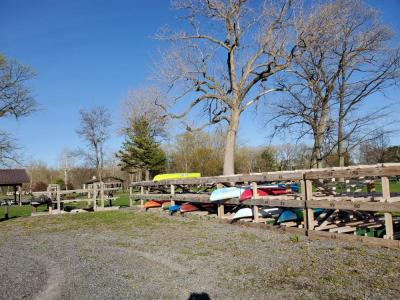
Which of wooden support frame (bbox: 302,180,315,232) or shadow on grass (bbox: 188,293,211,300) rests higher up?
wooden support frame (bbox: 302,180,315,232)

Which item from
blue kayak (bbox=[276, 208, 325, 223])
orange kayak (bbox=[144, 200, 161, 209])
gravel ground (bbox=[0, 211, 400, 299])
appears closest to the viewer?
gravel ground (bbox=[0, 211, 400, 299])

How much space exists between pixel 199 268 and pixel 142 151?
41.9 meters

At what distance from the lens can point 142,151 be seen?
4716 centimetres

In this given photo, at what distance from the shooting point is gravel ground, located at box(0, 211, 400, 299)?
464 cm

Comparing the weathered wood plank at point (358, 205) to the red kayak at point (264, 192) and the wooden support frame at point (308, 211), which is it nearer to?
the wooden support frame at point (308, 211)

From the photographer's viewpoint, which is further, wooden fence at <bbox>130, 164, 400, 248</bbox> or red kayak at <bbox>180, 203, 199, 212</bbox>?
red kayak at <bbox>180, 203, 199, 212</bbox>

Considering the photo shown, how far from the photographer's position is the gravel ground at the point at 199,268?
4.64 m

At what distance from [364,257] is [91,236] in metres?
7.02

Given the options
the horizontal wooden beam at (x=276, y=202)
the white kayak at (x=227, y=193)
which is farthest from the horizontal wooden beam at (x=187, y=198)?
the horizontal wooden beam at (x=276, y=202)

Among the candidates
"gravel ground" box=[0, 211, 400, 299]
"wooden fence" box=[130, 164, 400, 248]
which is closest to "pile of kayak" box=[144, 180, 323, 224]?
"wooden fence" box=[130, 164, 400, 248]

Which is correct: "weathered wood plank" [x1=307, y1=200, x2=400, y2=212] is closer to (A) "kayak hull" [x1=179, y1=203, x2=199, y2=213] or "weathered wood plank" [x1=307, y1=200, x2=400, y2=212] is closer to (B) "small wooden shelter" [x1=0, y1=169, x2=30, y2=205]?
A: (A) "kayak hull" [x1=179, y1=203, x2=199, y2=213]

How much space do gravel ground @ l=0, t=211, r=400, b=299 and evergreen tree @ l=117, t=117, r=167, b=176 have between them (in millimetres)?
37654

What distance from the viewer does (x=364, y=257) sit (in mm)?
6039

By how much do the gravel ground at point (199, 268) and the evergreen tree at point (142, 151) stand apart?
1482 inches
